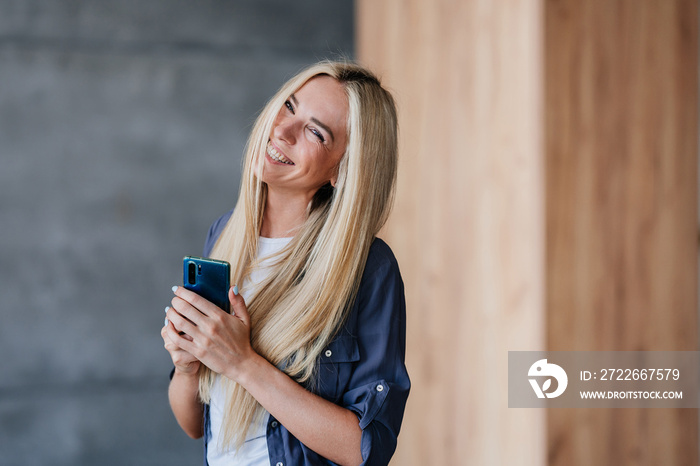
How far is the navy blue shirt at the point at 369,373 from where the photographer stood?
3.61 feet

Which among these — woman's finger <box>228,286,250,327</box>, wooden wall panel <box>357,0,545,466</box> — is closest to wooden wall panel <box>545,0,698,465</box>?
wooden wall panel <box>357,0,545,466</box>

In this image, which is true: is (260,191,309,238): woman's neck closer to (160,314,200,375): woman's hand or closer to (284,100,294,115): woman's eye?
(284,100,294,115): woman's eye

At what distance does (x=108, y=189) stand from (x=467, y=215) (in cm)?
177

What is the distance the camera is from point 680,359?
6.89ft

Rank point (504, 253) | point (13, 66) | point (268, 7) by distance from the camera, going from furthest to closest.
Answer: point (268, 7) → point (13, 66) → point (504, 253)

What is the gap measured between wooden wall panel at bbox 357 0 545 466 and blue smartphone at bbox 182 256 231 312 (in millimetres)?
1253

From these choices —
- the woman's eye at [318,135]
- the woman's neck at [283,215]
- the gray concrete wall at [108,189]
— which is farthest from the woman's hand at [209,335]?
the gray concrete wall at [108,189]

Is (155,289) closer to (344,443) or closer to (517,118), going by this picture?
(517,118)

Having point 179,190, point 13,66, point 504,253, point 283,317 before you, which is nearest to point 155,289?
point 179,190

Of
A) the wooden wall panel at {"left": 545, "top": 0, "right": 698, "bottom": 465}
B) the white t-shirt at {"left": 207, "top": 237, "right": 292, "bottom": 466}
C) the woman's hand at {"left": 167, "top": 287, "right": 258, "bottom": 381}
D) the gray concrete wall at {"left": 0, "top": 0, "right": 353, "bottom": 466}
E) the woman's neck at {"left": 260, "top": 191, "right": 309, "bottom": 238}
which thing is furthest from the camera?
the gray concrete wall at {"left": 0, "top": 0, "right": 353, "bottom": 466}

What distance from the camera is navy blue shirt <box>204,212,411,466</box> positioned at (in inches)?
43.3

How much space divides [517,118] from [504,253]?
1.61 ft

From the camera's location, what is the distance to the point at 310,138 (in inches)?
46.5

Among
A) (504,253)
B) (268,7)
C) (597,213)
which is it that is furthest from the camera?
(268,7)
